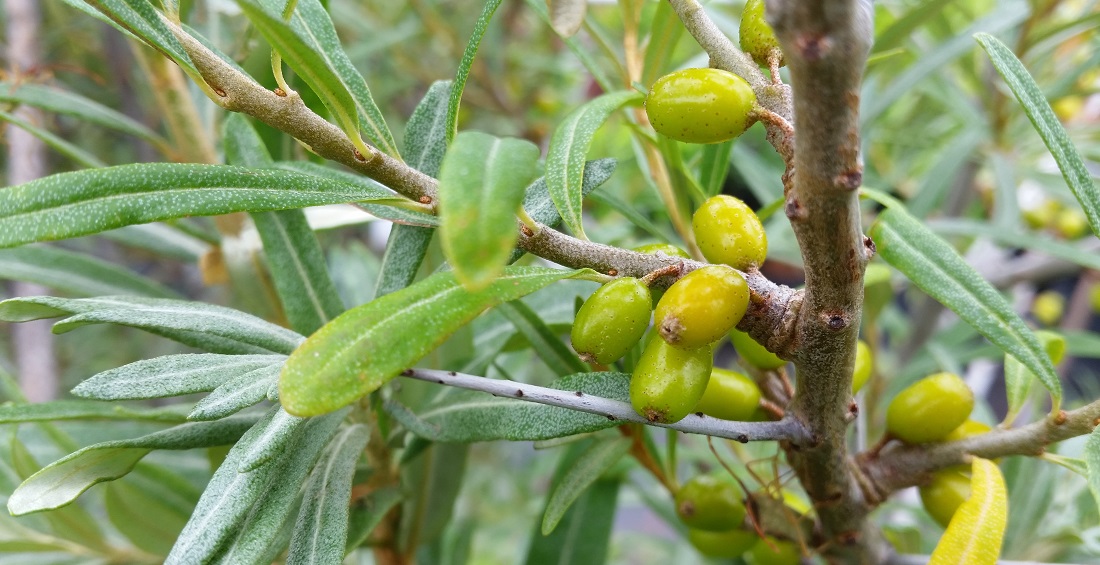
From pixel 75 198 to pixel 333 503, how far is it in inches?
10.0

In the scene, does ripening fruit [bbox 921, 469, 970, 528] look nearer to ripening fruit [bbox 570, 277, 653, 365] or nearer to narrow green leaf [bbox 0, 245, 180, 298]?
ripening fruit [bbox 570, 277, 653, 365]

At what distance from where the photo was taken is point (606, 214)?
5.37 feet

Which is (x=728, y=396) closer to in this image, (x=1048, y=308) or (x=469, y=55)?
(x=469, y=55)

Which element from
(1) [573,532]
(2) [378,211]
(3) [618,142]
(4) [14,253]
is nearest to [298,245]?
(2) [378,211]

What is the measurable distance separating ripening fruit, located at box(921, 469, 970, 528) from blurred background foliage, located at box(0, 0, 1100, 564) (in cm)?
12

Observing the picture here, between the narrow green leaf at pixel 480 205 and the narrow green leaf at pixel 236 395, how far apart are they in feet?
0.63

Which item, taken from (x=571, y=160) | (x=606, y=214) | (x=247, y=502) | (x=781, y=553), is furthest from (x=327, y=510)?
(x=606, y=214)

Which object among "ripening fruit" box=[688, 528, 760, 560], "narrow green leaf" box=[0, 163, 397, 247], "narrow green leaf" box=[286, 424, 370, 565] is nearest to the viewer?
"narrow green leaf" box=[0, 163, 397, 247]

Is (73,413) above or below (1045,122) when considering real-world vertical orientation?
below

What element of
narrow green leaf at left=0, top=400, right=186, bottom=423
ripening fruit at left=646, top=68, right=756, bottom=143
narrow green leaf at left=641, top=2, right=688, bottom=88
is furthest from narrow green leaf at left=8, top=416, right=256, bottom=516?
narrow green leaf at left=641, top=2, right=688, bottom=88

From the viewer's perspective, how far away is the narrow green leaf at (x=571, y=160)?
1.55ft

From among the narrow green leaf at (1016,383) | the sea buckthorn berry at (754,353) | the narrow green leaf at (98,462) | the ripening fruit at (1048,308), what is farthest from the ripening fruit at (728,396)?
the ripening fruit at (1048,308)

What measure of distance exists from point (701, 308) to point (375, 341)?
17cm

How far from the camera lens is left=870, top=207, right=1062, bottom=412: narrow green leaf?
20.2 inches
